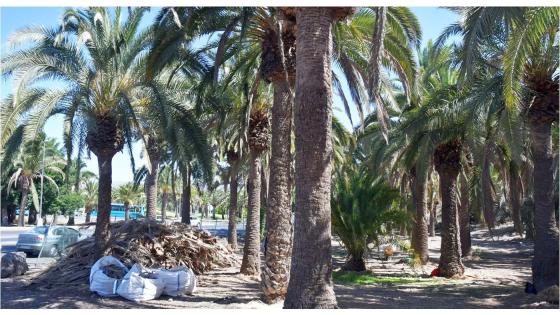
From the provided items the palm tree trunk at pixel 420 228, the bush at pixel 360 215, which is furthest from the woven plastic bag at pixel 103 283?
the palm tree trunk at pixel 420 228

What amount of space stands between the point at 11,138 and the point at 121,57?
355cm

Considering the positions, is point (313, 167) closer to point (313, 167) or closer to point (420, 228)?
point (313, 167)

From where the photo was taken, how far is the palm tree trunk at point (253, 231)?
53.0 feet

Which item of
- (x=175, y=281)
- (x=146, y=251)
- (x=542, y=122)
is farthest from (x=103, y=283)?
(x=542, y=122)

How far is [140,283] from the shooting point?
11586 mm

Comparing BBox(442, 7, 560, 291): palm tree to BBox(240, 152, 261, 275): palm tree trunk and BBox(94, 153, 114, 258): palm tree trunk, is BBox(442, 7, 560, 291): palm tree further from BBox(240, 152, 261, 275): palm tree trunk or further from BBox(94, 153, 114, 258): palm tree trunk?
BBox(94, 153, 114, 258): palm tree trunk

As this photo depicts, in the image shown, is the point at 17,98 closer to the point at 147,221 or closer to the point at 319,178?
the point at 147,221

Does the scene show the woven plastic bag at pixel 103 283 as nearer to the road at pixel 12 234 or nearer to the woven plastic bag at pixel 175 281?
the woven plastic bag at pixel 175 281

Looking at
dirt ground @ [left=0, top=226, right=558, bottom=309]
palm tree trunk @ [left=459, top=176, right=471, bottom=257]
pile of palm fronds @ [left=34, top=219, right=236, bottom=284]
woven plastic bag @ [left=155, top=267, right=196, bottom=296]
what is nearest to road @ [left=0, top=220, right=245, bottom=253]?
pile of palm fronds @ [left=34, top=219, right=236, bottom=284]

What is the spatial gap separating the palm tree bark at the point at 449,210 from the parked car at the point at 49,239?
13.2m

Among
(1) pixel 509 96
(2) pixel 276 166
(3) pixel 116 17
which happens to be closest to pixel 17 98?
(3) pixel 116 17

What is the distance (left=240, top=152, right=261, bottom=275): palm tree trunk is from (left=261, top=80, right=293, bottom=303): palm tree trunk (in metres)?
4.42

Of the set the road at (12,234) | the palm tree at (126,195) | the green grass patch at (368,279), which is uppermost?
the palm tree at (126,195)

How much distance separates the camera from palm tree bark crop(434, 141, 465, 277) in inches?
674
